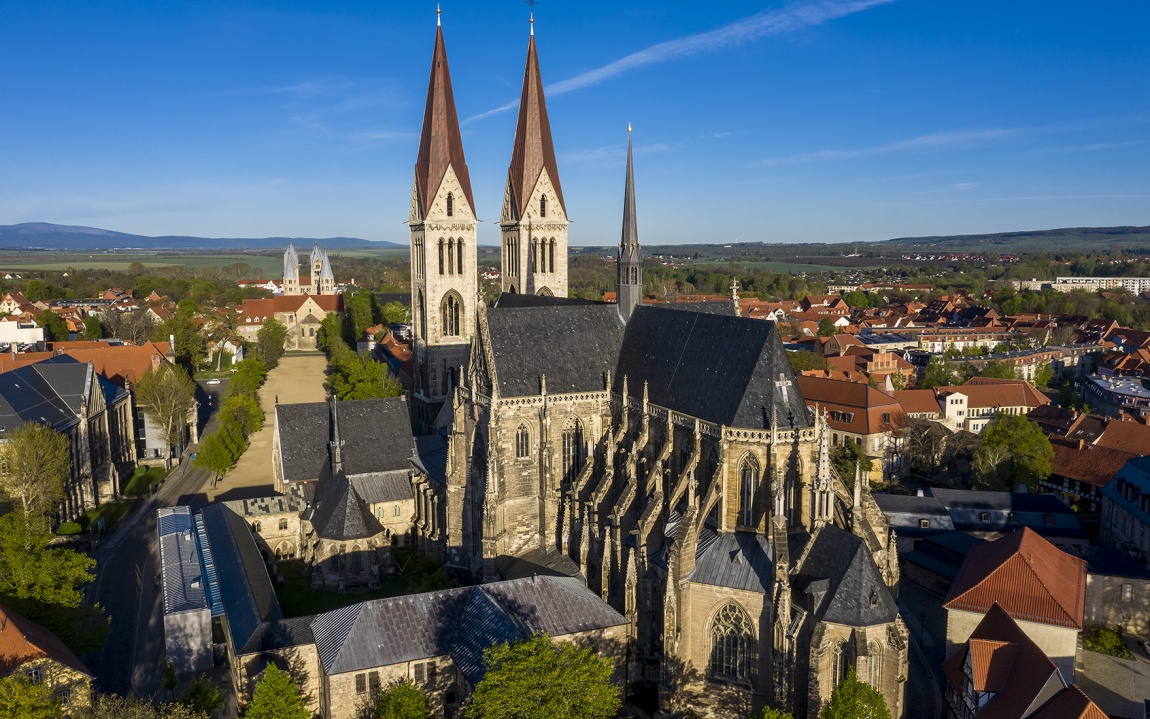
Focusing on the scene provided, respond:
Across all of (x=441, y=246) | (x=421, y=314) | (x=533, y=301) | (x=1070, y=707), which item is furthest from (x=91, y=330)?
(x=1070, y=707)

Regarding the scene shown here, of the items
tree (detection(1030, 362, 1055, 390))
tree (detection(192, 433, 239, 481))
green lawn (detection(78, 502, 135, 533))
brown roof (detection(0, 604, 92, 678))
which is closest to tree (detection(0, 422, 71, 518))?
green lawn (detection(78, 502, 135, 533))

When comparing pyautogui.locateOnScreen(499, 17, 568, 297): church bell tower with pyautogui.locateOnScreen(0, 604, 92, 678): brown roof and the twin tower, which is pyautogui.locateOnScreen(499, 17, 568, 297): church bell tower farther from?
pyautogui.locateOnScreen(0, 604, 92, 678): brown roof

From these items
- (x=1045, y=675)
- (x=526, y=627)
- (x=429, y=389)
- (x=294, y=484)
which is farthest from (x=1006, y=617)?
(x=429, y=389)

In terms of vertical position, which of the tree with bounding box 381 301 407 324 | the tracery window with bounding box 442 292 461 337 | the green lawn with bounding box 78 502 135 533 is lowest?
the green lawn with bounding box 78 502 135 533

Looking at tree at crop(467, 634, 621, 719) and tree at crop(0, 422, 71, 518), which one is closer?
tree at crop(467, 634, 621, 719)

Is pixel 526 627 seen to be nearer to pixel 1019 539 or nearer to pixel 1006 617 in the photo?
pixel 1006 617
